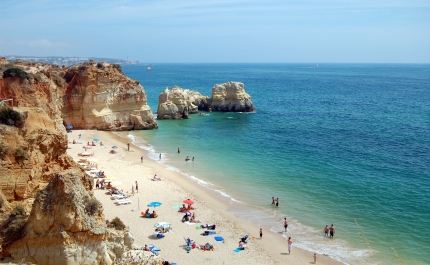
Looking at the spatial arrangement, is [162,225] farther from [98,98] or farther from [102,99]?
[102,99]

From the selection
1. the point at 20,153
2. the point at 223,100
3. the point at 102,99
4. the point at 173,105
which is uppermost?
the point at 20,153

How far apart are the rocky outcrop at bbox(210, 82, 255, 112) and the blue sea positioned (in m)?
4.29

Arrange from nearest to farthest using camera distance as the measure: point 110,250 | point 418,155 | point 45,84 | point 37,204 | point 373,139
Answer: point 37,204 → point 110,250 → point 45,84 → point 418,155 → point 373,139

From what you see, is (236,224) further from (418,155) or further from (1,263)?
(418,155)

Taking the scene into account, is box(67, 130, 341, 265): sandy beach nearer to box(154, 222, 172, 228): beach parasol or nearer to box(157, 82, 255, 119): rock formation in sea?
box(154, 222, 172, 228): beach parasol

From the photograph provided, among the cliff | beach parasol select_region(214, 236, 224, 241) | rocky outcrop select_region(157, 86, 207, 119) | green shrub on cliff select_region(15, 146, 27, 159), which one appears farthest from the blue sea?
green shrub on cliff select_region(15, 146, 27, 159)

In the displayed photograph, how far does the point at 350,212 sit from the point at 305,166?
32.4 feet

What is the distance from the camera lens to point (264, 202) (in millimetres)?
27625

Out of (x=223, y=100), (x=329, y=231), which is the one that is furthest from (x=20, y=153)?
(x=223, y=100)

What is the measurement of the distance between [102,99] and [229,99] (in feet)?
88.4

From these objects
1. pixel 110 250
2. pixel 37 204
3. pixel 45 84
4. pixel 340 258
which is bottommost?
pixel 340 258

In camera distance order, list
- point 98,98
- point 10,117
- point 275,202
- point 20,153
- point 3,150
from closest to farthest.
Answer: point 3,150
point 20,153
point 10,117
point 275,202
point 98,98

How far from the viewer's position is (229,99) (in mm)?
69062

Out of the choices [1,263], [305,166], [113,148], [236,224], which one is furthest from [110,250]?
[113,148]
